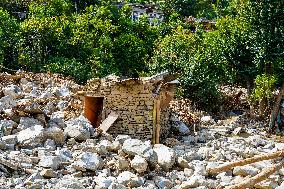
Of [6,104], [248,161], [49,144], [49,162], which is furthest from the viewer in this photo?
[6,104]

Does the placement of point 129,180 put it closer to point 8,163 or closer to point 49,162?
point 49,162

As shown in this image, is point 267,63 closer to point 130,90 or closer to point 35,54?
point 130,90

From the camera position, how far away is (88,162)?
9359mm

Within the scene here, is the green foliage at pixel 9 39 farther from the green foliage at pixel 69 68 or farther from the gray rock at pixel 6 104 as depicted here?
the gray rock at pixel 6 104

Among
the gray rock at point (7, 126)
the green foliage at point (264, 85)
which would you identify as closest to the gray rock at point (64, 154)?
the gray rock at point (7, 126)

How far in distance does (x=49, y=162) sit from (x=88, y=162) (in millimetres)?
827

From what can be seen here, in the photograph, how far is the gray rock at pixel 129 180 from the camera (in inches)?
352

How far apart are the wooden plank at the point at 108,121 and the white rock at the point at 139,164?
336 centimetres

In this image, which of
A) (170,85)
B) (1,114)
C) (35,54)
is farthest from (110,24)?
(1,114)

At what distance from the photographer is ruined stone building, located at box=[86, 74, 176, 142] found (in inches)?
522

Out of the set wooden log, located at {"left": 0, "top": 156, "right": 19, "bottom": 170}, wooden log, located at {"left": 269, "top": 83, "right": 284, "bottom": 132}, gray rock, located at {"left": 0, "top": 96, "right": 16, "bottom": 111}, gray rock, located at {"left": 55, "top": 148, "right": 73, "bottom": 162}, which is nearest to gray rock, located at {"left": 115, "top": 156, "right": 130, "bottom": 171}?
gray rock, located at {"left": 55, "top": 148, "right": 73, "bottom": 162}

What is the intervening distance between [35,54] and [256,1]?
12.2 meters

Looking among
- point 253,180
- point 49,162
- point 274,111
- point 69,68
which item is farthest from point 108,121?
point 69,68

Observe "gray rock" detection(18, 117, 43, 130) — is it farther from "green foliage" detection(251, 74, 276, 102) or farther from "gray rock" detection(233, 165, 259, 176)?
"green foliage" detection(251, 74, 276, 102)
